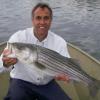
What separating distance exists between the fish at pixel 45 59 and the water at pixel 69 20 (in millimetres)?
5943

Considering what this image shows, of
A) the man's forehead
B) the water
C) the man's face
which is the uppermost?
the man's forehead

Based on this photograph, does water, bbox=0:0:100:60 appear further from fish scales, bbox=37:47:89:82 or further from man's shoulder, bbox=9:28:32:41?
fish scales, bbox=37:47:89:82

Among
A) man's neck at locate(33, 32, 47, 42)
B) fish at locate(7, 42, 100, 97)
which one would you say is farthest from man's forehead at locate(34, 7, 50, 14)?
fish at locate(7, 42, 100, 97)

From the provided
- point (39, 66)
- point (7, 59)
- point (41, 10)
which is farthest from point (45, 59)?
point (41, 10)

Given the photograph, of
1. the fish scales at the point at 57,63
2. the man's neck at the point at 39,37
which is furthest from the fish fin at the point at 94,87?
the man's neck at the point at 39,37

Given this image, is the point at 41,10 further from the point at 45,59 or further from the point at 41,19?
the point at 45,59

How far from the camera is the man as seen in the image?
482 cm

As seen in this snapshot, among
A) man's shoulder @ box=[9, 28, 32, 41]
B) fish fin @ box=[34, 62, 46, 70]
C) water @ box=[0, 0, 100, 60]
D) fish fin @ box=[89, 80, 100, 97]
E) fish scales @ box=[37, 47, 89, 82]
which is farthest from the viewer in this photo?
water @ box=[0, 0, 100, 60]

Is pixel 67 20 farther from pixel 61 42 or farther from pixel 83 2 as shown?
pixel 61 42

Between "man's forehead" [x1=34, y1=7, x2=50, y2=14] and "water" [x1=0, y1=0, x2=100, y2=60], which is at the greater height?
"man's forehead" [x1=34, y1=7, x2=50, y2=14]

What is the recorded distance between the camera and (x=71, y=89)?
645 centimetres

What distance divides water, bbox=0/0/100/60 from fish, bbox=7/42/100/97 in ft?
19.5

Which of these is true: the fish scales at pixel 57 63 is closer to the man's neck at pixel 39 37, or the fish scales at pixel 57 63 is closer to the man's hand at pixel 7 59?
the man's hand at pixel 7 59

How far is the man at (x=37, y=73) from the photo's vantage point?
4820 mm
